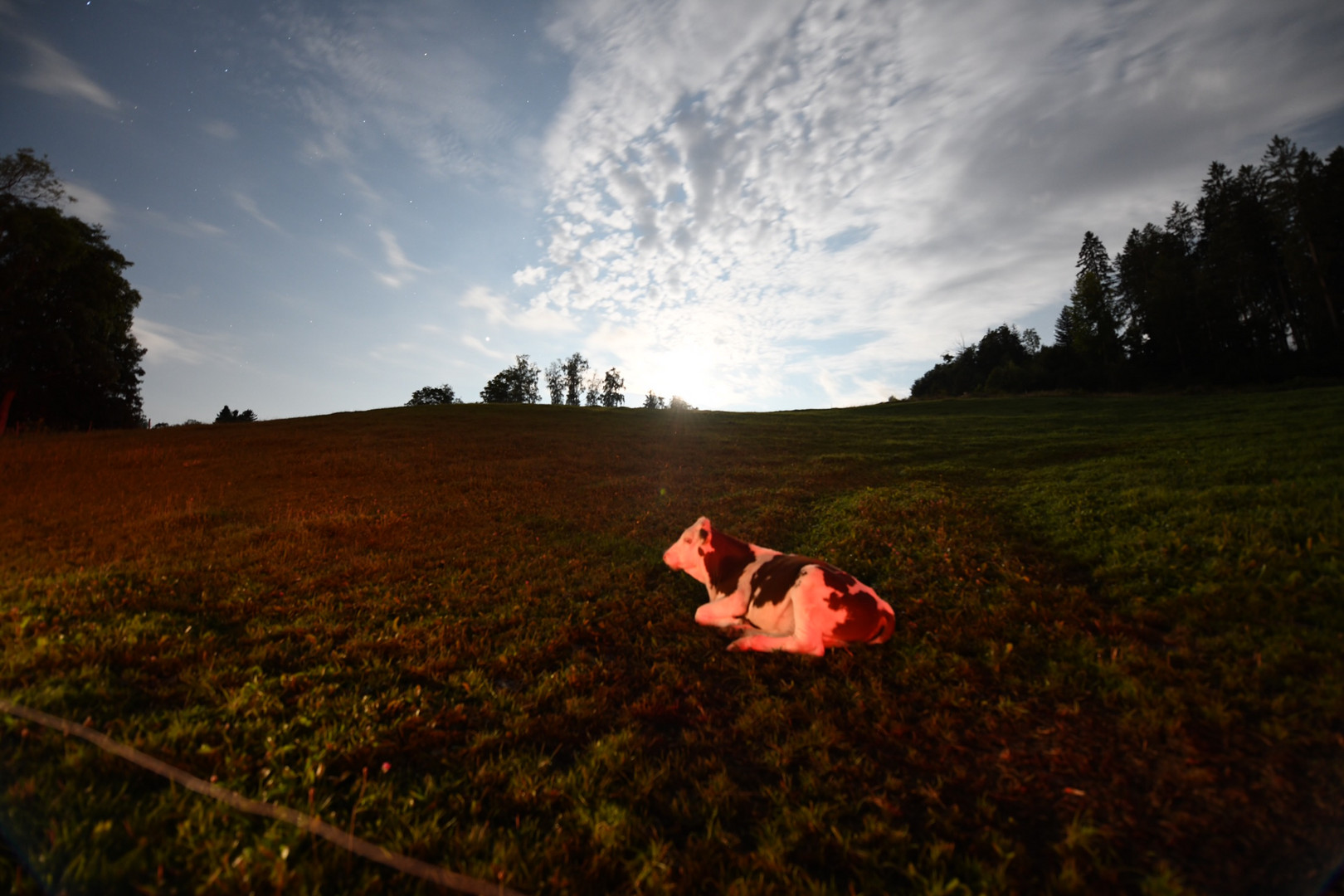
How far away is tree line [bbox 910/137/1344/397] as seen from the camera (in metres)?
49.7

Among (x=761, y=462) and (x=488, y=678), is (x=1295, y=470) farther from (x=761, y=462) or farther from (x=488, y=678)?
(x=488, y=678)

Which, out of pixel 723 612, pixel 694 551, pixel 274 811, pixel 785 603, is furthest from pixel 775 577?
pixel 274 811

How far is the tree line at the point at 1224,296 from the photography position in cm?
4969

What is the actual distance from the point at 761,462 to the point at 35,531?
64.6 feet

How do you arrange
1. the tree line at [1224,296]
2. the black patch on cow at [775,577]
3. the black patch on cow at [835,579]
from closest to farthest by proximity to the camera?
the black patch on cow at [835,579] → the black patch on cow at [775,577] → the tree line at [1224,296]

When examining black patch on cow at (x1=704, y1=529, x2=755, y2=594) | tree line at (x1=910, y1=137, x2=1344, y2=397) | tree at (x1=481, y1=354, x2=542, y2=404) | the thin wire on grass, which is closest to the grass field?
the thin wire on grass

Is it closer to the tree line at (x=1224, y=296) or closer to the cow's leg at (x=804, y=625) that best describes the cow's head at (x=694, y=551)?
the cow's leg at (x=804, y=625)

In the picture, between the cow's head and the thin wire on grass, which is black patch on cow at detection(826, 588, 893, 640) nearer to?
the cow's head

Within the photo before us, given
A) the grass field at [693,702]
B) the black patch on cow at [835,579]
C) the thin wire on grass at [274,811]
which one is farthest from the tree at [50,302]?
the black patch on cow at [835,579]

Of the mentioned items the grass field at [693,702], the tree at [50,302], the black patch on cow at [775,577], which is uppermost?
the tree at [50,302]

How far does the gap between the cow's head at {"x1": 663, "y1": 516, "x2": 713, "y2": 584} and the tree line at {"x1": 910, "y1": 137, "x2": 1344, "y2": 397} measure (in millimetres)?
63272

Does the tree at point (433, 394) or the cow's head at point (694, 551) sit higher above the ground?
the tree at point (433, 394)

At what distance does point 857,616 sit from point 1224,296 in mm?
80185

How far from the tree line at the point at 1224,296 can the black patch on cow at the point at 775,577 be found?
6285 cm
